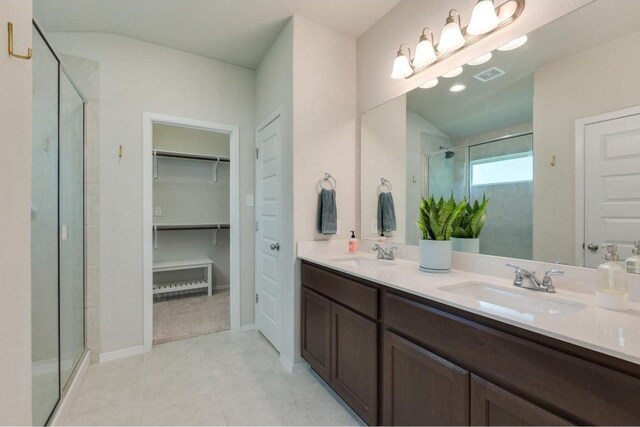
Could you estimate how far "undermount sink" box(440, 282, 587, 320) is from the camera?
948mm

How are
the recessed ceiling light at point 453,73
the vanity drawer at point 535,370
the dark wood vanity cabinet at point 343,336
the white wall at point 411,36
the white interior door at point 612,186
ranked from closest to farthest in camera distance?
the vanity drawer at point 535,370 → the white interior door at point 612,186 → the white wall at point 411,36 → the dark wood vanity cabinet at point 343,336 → the recessed ceiling light at point 453,73

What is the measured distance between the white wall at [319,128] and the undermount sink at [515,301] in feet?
3.64

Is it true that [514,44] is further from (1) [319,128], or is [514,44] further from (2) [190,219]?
(2) [190,219]

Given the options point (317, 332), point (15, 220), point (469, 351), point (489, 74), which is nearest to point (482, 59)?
point (489, 74)

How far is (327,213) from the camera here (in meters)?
2.12

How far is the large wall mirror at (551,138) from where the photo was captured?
3.48 ft

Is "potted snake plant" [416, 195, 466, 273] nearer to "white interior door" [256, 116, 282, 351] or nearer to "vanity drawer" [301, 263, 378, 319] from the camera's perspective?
"vanity drawer" [301, 263, 378, 319]

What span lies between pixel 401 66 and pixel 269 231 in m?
1.60

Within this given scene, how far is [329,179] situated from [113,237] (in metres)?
1.78

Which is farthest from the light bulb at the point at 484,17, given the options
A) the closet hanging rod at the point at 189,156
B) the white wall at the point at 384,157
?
the closet hanging rod at the point at 189,156

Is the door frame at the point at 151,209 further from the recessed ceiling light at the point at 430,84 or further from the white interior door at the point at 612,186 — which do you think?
the white interior door at the point at 612,186

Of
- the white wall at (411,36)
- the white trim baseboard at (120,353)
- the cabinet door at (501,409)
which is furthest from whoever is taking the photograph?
the white trim baseboard at (120,353)

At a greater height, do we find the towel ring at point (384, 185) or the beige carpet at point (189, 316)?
the towel ring at point (384, 185)

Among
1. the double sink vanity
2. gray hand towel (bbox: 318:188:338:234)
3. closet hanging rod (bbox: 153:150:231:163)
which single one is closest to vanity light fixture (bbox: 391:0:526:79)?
gray hand towel (bbox: 318:188:338:234)
